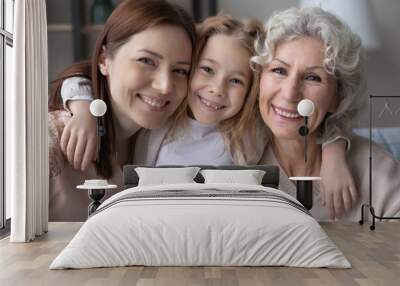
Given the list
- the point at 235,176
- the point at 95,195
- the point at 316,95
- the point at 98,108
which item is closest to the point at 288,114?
the point at 316,95

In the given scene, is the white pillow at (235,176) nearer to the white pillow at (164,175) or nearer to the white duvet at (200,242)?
the white pillow at (164,175)

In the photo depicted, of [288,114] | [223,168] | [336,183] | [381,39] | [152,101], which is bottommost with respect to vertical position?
[336,183]

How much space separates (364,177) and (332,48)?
1.31 metres

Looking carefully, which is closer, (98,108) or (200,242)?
(200,242)

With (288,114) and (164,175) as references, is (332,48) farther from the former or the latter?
(164,175)

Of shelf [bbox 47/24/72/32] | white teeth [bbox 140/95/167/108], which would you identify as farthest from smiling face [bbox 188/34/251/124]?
shelf [bbox 47/24/72/32]

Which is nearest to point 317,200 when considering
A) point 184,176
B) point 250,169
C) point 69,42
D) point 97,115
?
point 250,169

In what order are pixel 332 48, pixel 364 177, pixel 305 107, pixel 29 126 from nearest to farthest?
pixel 29 126
pixel 305 107
pixel 332 48
pixel 364 177

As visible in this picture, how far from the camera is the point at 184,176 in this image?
5957 mm

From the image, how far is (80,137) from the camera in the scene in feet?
20.2

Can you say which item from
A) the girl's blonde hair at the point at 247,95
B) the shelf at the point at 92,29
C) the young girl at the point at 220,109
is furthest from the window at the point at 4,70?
the girl's blonde hair at the point at 247,95

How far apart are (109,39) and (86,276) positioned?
295 centimetres

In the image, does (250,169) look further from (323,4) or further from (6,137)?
(6,137)

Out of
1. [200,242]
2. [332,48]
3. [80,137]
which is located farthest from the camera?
[80,137]
